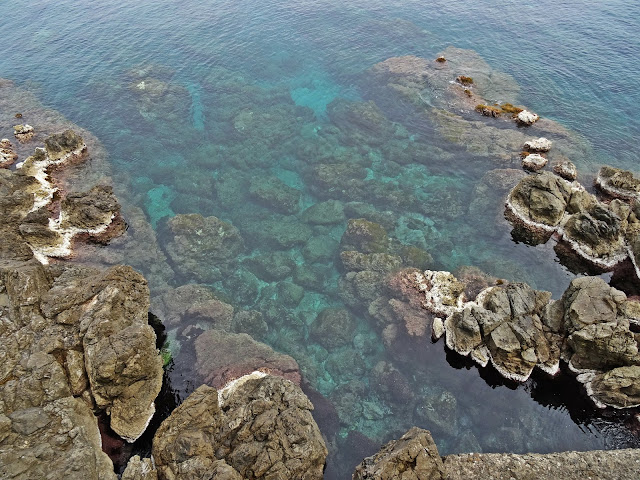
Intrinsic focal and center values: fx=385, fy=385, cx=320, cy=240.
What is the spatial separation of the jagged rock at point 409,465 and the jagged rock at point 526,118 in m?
51.0

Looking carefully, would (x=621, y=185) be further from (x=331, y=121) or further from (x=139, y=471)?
(x=139, y=471)

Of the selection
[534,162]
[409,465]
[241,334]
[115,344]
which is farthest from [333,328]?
[534,162]

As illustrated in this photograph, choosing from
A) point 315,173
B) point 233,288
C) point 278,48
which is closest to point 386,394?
point 233,288

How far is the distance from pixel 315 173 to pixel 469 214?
68.4 feet

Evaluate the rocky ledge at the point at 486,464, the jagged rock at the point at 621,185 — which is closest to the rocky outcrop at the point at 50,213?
the rocky ledge at the point at 486,464

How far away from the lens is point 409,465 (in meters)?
23.5

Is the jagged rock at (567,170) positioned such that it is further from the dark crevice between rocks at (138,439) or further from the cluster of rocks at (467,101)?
the dark crevice between rocks at (138,439)

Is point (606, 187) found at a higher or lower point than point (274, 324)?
higher

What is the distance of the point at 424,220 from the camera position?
47.5m

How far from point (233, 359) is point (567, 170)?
151 feet

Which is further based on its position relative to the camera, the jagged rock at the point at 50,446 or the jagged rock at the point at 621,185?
the jagged rock at the point at 621,185

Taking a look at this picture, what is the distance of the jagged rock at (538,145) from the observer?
2083 inches

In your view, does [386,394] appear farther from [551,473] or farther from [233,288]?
[233,288]

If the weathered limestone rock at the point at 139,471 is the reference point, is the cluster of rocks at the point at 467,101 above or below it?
above
